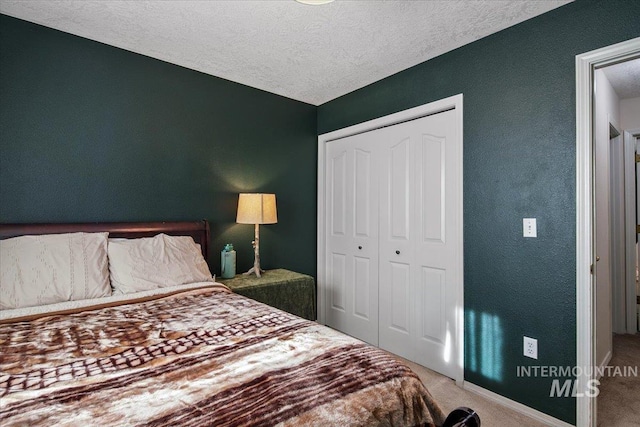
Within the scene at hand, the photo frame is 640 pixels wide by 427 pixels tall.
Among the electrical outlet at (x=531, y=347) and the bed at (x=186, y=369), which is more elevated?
the bed at (x=186, y=369)

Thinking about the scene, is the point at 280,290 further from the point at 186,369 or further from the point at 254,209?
the point at 186,369

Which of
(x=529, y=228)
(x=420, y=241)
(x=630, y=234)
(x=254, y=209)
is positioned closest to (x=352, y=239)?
(x=420, y=241)

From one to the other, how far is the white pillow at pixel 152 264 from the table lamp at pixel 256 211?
1.81ft

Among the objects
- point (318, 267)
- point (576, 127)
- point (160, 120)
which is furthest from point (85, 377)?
point (318, 267)

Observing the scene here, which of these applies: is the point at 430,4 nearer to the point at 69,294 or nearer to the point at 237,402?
the point at 237,402

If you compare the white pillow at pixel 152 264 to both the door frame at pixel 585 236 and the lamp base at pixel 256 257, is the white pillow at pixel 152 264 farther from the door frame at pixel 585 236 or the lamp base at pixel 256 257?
the door frame at pixel 585 236

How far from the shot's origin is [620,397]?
224cm

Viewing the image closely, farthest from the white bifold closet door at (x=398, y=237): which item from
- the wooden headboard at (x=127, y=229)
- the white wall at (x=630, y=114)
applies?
the white wall at (x=630, y=114)

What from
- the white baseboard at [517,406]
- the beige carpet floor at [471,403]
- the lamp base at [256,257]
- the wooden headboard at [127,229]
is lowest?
the beige carpet floor at [471,403]

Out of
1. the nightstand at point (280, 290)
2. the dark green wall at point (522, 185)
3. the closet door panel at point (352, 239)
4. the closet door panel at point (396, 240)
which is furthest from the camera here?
the closet door panel at point (352, 239)

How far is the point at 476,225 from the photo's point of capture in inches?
91.7

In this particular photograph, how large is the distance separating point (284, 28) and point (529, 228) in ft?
6.67

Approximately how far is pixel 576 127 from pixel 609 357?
2.20 metres

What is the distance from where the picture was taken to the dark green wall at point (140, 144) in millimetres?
2158
